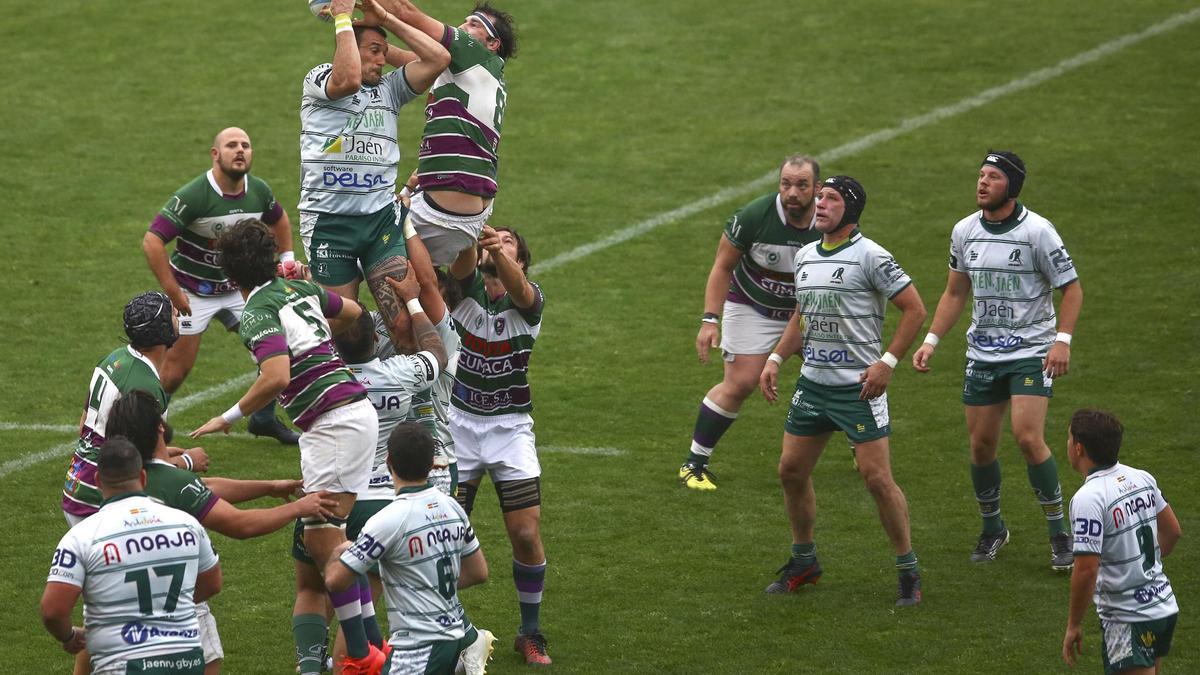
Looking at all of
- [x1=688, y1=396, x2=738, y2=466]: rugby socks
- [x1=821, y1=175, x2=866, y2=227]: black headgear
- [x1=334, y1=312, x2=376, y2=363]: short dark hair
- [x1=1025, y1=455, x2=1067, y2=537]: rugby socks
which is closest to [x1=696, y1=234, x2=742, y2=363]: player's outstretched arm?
[x1=688, y1=396, x2=738, y2=466]: rugby socks

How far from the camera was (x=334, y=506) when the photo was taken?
703 cm

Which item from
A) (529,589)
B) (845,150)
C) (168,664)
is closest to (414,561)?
(168,664)

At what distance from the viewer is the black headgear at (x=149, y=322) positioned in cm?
747

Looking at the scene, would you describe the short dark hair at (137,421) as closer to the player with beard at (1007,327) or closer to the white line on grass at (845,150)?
the player with beard at (1007,327)

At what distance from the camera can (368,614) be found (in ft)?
25.8

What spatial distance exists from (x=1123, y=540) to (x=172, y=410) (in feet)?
26.6

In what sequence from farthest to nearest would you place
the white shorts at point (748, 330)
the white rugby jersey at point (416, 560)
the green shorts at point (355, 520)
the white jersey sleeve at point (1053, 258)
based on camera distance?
1. the white shorts at point (748, 330)
2. the white jersey sleeve at point (1053, 258)
3. the green shorts at point (355, 520)
4. the white rugby jersey at point (416, 560)

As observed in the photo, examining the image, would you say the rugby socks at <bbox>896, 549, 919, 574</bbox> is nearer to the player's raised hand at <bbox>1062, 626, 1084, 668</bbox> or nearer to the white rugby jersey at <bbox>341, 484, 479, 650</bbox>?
the player's raised hand at <bbox>1062, 626, 1084, 668</bbox>

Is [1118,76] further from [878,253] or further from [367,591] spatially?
[367,591]

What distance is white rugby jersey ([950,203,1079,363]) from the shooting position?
973 centimetres

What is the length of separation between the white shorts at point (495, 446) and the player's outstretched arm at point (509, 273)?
67 cm

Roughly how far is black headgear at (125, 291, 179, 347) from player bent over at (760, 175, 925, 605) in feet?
12.3

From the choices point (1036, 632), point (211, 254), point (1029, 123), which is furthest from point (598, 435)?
point (1029, 123)

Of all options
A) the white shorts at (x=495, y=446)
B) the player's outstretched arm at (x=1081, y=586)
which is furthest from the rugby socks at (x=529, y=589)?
the player's outstretched arm at (x=1081, y=586)
